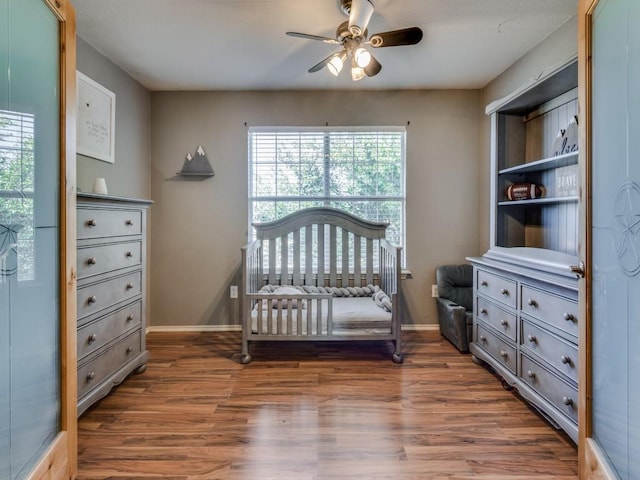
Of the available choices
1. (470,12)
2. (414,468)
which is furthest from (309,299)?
(470,12)

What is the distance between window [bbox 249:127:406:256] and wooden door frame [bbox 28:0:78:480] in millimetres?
1934

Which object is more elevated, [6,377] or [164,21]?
[164,21]

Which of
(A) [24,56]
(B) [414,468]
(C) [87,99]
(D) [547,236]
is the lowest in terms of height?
(B) [414,468]

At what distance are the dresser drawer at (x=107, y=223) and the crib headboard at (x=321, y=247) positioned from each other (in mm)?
1033

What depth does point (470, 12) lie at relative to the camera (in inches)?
78.1

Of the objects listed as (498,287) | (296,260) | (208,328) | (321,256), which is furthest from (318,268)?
(498,287)

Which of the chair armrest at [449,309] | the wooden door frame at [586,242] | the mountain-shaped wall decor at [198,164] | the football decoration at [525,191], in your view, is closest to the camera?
the wooden door frame at [586,242]

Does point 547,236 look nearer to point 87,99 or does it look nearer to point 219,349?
point 219,349

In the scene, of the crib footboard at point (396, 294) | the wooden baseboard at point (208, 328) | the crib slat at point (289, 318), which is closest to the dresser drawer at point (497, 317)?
the crib footboard at point (396, 294)

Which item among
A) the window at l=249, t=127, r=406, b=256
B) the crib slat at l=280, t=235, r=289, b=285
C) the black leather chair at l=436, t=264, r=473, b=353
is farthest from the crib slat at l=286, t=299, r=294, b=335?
the black leather chair at l=436, t=264, r=473, b=353

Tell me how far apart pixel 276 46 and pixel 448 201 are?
6.66 feet

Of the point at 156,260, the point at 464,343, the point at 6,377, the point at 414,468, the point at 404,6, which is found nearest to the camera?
Answer: the point at 6,377

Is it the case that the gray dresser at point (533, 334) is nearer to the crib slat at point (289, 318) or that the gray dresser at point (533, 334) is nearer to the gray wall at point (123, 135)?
the crib slat at point (289, 318)

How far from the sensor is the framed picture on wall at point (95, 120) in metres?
2.30
